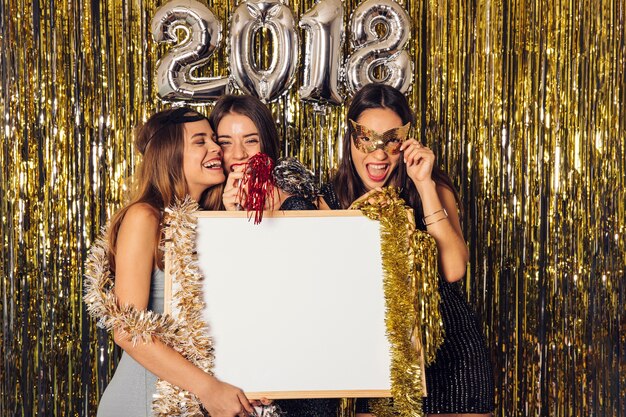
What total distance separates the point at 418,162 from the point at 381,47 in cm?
88

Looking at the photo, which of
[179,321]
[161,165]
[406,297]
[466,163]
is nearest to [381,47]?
[466,163]

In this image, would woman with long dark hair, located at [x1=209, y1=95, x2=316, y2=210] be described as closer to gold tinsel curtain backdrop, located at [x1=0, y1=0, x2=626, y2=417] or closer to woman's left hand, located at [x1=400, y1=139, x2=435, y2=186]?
woman's left hand, located at [x1=400, y1=139, x2=435, y2=186]

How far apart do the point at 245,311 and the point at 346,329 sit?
24cm

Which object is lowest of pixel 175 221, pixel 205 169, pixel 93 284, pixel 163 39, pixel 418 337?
pixel 418 337

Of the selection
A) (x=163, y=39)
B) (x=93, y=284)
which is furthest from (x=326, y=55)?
(x=93, y=284)

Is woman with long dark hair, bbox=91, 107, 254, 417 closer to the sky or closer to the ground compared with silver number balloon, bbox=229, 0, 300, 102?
closer to the ground

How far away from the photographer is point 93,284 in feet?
5.48

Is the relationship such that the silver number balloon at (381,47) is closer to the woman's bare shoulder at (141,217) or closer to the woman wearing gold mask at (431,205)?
the woman wearing gold mask at (431,205)

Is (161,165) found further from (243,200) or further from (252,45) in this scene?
(252,45)

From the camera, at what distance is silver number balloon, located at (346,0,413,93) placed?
8.52ft

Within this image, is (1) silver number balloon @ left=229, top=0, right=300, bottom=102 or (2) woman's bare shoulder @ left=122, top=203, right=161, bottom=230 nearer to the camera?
(2) woman's bare shoulder @ left=122, top=203, right=161, bottom=230

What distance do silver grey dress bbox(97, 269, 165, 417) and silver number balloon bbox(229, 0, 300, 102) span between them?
Answer: 1107 mm

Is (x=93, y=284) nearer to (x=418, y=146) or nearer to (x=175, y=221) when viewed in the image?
(x=175, y=221)

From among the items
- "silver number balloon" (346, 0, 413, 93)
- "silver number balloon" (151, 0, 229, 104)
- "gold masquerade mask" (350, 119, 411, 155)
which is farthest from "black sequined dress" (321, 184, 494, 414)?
"silver number balloon" (151, 0, 229, 104)
